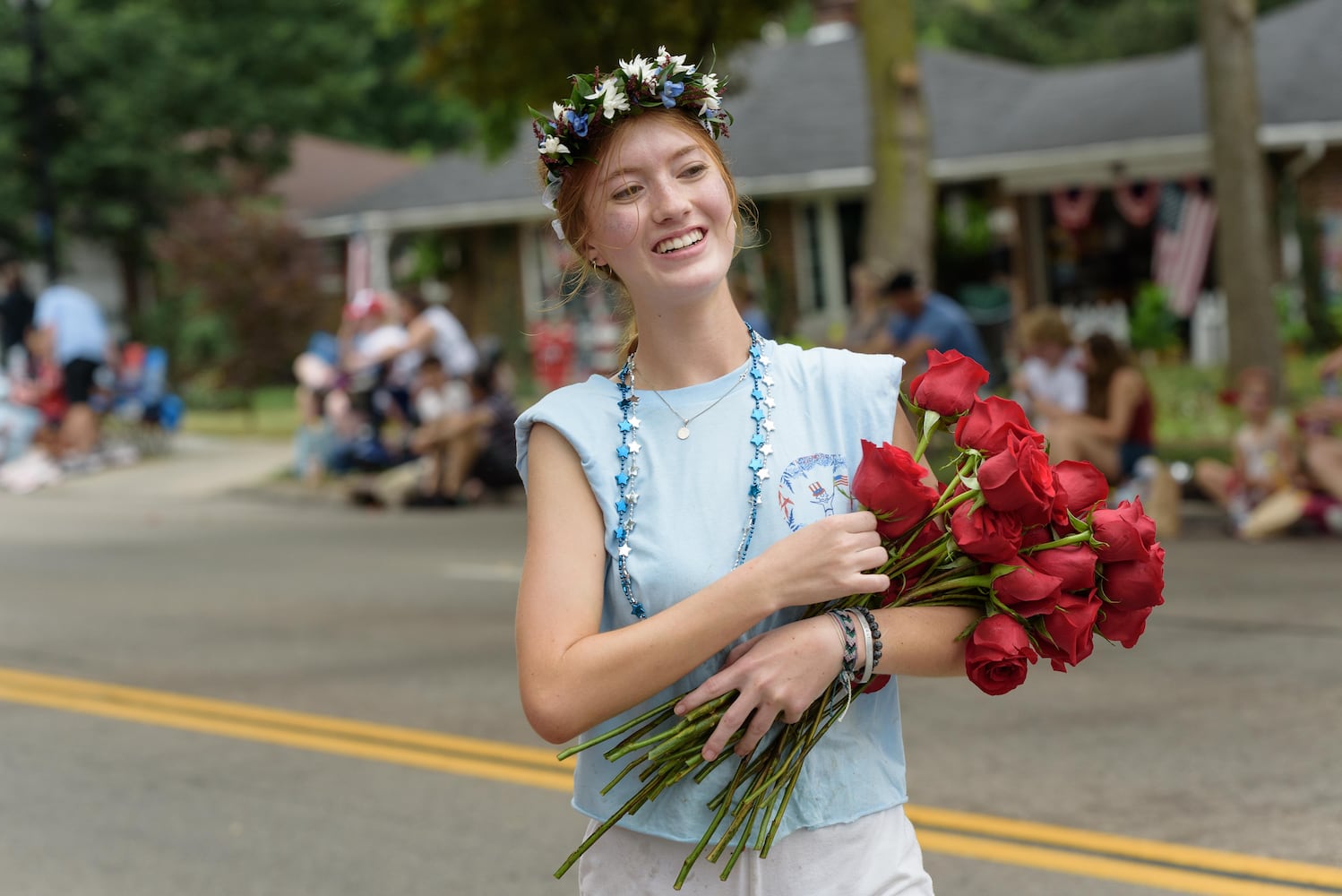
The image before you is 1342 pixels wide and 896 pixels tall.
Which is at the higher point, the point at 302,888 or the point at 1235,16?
A: the point at 1235,16

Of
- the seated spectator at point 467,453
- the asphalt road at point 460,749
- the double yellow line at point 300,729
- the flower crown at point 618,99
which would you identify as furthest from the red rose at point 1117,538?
the seated spectator at point 467,453

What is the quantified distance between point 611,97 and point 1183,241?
81.2ft

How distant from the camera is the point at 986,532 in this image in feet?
7.64

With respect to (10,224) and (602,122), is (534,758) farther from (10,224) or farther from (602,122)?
(10,224)

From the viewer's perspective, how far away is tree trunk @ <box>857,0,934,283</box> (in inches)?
631

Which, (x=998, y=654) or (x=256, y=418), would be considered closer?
(x=998, y=654)

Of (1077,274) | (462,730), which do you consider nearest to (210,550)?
(462,730)

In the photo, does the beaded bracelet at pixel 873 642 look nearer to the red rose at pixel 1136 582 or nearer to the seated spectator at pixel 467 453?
the red rose at pixel 1136 582

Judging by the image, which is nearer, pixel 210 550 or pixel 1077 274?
pixel 210 550

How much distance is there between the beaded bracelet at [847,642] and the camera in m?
2.31

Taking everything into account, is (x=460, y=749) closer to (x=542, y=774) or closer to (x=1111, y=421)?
(x=542, y=774)

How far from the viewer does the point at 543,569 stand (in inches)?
91.7

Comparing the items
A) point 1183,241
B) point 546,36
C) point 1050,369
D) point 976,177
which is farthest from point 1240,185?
point 976,177

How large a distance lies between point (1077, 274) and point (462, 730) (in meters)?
22.5
